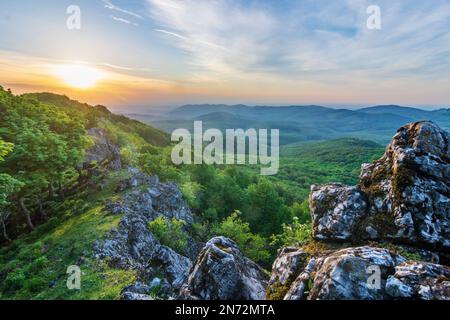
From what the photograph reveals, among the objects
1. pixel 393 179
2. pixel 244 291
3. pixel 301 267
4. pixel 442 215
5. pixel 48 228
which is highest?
pixel 393 179

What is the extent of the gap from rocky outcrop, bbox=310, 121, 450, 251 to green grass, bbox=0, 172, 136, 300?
12.0 metres

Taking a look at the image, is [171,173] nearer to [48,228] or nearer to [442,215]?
[48,228]

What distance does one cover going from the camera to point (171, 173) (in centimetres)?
4694

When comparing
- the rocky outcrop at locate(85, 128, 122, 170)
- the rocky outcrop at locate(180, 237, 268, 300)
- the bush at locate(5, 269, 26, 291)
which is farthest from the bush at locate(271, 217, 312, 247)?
the rocky outcrop at locate(85, 128, 122, 170)

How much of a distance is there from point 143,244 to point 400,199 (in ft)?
61.6

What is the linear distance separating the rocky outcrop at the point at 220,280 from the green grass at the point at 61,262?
6.29 meters

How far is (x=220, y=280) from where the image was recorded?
1076 cm

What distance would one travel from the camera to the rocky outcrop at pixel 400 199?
9641 mm

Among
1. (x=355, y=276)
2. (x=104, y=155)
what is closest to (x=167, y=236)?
(x=355, y=276)

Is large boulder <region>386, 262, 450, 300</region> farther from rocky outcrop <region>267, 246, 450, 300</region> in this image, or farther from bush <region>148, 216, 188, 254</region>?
bush <region>148, 216, 188, 254</region>

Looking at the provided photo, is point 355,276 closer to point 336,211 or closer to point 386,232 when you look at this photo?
point 386,232

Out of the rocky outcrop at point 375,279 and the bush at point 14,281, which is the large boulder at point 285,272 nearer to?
the rocky outcrop at point 375,279
